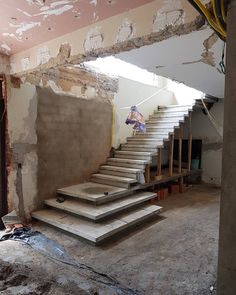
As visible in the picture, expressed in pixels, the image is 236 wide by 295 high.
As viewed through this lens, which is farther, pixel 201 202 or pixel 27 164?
pixel 201 202

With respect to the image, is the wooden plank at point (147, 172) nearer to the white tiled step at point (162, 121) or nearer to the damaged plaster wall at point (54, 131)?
the damaged plaster wall at point (54, 131)

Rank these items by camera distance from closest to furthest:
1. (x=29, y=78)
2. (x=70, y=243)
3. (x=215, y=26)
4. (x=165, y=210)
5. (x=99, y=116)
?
(x=215, y=26) < (x=70, y=243) < (x=29, y=78) < (x=165, y=210) < (x=99, y=116)

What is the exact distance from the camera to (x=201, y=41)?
2.58 meters

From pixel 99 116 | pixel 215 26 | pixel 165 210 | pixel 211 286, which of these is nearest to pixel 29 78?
pixel 99 116

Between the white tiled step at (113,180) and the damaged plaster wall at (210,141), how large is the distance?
11.9 ft

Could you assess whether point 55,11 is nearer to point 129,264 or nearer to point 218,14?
point 218,14

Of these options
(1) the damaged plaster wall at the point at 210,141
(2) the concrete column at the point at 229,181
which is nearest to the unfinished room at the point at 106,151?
(2) the concrete column at the point at 229,181

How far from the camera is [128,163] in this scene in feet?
16.7

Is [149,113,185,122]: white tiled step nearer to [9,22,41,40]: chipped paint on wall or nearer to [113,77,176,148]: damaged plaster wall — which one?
[113,77,176,148]: damaged plaster wall

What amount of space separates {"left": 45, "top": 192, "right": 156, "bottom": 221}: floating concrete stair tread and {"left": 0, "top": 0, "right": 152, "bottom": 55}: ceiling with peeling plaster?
242cm

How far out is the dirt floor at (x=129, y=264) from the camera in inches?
90.9

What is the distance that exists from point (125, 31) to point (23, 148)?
2530mm

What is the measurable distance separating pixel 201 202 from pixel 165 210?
1.12 m

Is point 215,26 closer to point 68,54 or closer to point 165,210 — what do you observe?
point 68,54
